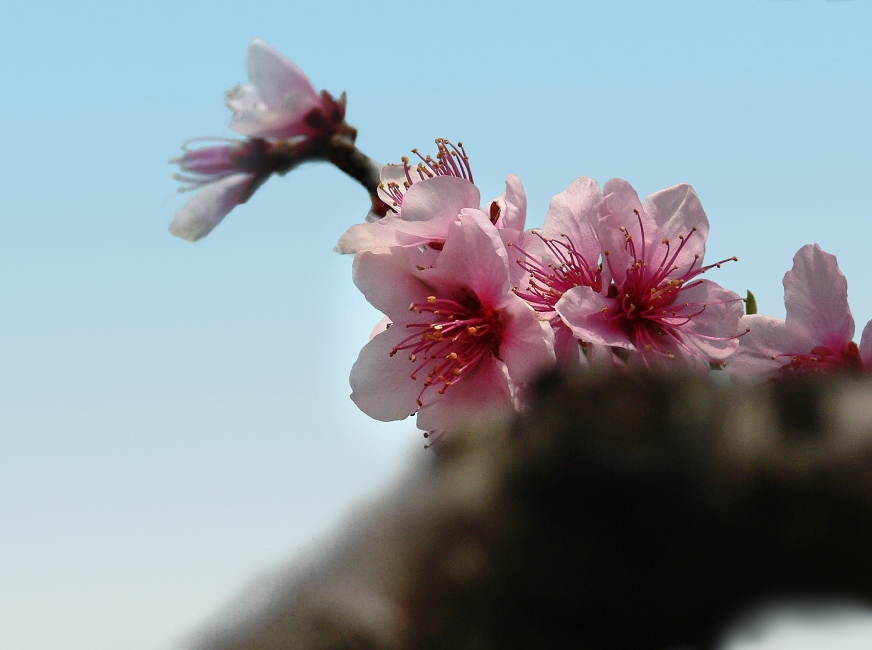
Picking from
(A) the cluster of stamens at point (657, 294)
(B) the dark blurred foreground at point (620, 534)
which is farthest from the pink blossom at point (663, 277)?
(B) the dark blurred foreground at point (620, 534)

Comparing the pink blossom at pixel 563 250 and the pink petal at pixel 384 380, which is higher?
the pink blossom at pixel 563 250

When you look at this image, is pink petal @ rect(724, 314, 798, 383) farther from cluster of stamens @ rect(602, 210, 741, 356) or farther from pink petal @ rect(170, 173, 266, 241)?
pink petal @ rect(170, 173, 266, 241)

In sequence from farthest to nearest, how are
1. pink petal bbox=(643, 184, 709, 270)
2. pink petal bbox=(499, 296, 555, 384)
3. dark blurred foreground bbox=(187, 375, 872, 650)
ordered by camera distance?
pink petal bbox=(643, 184, 709, 270) → pink petal bbox=(499, 296, 555, 384) → dark blurred foreground bbox=(187, 375, 872, 650)

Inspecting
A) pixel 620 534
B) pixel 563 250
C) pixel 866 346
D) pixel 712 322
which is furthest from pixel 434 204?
pixel 620 534

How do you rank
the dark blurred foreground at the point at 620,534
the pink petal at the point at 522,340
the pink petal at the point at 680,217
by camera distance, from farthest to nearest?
the pink petal at the point at 680,217, the pink petal at the point at 522,340, the dark blurred foreground at the point at 620,534

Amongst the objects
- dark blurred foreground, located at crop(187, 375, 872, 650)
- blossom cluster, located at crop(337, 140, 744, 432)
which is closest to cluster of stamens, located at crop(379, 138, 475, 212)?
blossom cluster, located at crop(337, 140, 744, 432)

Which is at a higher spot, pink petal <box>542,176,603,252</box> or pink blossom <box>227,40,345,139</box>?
pink blossom <box>227,40,345,139</box>

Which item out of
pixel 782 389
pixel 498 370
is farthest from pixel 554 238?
pixel 782 389

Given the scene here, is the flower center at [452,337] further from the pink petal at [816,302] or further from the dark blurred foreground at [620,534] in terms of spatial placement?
the dark blurred foreground at [620,534]
